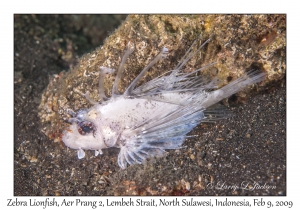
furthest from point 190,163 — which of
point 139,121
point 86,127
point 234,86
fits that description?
point 86,127

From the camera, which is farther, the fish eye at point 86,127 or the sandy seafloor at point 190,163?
the fish eye at point 86,127

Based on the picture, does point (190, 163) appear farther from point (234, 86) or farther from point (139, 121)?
point (234, 86)

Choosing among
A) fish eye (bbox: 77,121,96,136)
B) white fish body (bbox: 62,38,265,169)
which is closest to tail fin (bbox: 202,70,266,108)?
white fish body (bbox: 62,38,265,169)

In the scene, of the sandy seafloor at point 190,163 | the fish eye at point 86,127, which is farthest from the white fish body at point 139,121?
the sandy seafloor at point 190,163

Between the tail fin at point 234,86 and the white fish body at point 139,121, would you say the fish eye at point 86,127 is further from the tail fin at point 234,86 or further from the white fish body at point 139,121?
the tail fin at point 234,86

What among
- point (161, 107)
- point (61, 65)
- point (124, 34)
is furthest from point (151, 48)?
point (61, 65)

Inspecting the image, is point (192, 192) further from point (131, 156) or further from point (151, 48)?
point (151, 48)
